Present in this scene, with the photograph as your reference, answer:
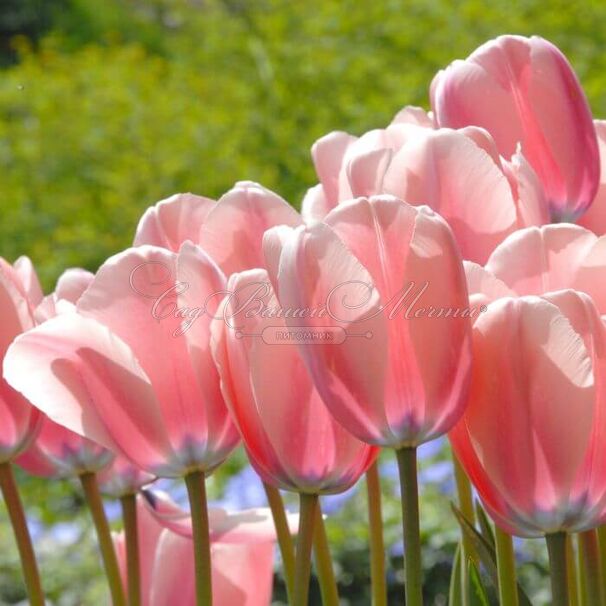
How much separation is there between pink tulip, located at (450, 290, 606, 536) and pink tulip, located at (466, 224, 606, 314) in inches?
1.4

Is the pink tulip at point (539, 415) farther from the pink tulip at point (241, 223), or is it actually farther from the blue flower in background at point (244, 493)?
the blue flower in background at point (244, 493)

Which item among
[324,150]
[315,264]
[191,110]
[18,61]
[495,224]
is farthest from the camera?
[18,61]

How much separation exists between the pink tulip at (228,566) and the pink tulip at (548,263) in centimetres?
22

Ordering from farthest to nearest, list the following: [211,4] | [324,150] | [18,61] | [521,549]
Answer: [18,61], [211,4], [521,549], [324,150]

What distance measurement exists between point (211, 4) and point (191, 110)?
1.13 meters

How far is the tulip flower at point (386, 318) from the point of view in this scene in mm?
492

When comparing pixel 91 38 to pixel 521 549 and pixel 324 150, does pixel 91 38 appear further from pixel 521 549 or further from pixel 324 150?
pixel 324 150

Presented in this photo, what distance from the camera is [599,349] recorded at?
495mm

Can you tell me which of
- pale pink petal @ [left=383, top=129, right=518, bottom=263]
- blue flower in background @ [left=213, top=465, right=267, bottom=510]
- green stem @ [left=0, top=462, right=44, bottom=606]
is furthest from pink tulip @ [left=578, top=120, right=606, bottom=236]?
blue flower in background @ [left=213, top=465, right=267, bottom=510]

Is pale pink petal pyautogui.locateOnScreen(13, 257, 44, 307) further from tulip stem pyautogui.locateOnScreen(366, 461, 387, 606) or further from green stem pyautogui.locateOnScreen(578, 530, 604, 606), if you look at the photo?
green stem pyautogui.locateOnScreen(578, 530, 604, 606)

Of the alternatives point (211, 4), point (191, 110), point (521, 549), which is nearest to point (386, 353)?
point (521, 549)

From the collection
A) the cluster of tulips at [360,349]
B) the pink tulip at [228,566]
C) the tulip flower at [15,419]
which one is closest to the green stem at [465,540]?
the cluster of tulips at [360,349]

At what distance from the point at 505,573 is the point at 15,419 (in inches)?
9.4

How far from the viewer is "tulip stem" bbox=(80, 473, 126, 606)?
0.71 m
